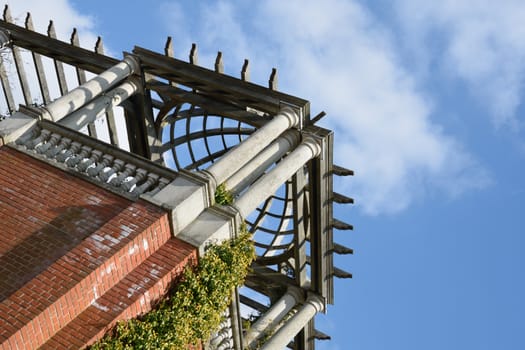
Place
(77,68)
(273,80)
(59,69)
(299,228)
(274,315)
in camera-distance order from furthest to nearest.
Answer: (59,69) → (77,68) → (299,228) → (274,315) → (273,80)

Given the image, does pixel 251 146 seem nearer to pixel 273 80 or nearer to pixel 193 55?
pixel 273 80

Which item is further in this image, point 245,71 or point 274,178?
point 245,71

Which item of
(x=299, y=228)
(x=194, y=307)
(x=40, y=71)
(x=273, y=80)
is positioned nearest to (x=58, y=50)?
(x=40, y=71)

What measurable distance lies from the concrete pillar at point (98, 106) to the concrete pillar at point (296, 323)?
6260 millimetres

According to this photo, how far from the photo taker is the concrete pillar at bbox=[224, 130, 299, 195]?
36.9 feet

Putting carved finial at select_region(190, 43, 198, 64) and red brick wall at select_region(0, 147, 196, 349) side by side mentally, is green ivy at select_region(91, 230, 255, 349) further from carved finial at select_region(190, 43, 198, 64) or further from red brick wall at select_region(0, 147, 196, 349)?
carved finial at select_region(190, 43, 198, 64)

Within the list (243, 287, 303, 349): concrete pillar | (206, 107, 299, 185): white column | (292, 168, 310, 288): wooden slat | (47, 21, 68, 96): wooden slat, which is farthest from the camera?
(47, 21, 68, 96): wooden slat

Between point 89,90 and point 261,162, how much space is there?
13.2 feet

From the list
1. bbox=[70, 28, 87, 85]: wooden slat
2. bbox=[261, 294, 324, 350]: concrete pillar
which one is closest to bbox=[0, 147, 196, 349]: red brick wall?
bbox=[261, 294, 324, 350]: concrete pillar

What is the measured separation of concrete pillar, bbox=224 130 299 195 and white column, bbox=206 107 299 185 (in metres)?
A: 0.23

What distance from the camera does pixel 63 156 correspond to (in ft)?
35.0

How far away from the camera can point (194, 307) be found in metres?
9.01

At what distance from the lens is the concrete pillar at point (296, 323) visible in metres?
13.4

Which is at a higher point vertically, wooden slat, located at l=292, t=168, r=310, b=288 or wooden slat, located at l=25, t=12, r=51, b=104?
wooden slat, located at l=25, t=12, r=51, b=104
